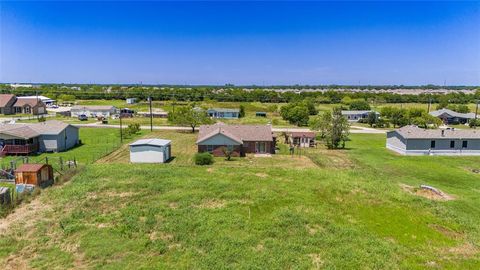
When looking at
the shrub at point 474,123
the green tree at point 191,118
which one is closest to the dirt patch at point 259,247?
the green tree at point 191,118

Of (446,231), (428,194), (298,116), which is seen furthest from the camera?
(298,116)

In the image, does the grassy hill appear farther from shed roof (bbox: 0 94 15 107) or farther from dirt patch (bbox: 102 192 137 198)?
shed roof (bbox: 0 94 15 107)

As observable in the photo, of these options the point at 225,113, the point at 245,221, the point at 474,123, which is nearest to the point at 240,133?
the point at 245,221

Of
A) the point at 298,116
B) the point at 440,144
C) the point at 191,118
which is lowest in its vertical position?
the point at 440,144

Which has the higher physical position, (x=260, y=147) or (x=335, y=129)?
(x=335, y=129)

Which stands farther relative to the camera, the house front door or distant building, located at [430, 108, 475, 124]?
distant building, located at [430, 108, 475, 124]

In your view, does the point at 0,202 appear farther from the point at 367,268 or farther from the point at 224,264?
the point at 367,268

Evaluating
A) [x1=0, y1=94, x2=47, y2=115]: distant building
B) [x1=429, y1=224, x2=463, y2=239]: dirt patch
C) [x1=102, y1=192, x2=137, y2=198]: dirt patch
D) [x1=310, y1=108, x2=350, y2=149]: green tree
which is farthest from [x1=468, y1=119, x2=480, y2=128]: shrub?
[x1=0, y1=94, x2=47, y2=115]: distant building

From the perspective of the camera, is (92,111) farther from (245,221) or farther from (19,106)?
(245,221)
